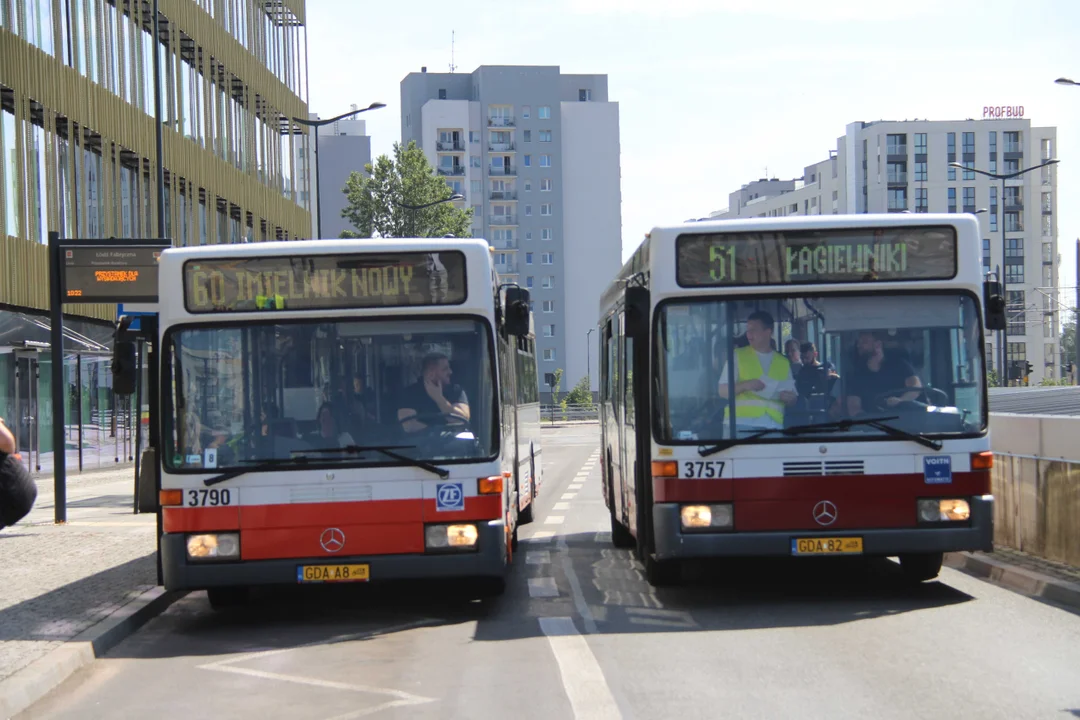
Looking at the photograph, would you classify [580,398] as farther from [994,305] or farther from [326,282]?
[326,282]

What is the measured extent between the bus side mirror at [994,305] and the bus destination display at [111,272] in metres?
11.3

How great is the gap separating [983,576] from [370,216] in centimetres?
6953

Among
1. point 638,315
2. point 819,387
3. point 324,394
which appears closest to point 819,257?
point 819,387

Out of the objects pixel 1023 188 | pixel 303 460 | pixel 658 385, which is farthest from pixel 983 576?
pixel 1023 188

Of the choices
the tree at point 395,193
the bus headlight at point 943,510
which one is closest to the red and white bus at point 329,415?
the bus headlight at point 943,510

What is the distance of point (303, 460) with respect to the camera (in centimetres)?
1030

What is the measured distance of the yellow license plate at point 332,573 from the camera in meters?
10.3

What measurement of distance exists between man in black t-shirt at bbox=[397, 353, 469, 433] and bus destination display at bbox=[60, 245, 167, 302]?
925 centimetres

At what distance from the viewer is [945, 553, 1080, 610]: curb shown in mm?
10523

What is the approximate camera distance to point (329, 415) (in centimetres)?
1038

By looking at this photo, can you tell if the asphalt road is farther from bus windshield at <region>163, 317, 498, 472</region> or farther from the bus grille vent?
bus windshield at <region>163, 317, 498, 472</region>

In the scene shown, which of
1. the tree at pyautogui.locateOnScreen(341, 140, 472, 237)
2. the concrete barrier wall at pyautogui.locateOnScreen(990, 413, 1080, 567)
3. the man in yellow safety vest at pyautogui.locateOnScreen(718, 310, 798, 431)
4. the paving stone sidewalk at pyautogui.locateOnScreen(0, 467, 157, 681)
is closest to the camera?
the paving stone sidewalk at pyautogui.locateOnScreen(0, 467, 157, 681)

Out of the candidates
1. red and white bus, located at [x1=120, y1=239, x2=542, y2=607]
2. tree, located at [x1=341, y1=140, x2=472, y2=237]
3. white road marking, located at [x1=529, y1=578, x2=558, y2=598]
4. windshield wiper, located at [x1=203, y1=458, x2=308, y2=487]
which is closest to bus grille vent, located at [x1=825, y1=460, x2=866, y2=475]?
red and white bus, located at [x1=120, y1=239, x2=542, y2=607]

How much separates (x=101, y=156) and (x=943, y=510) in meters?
31.8
